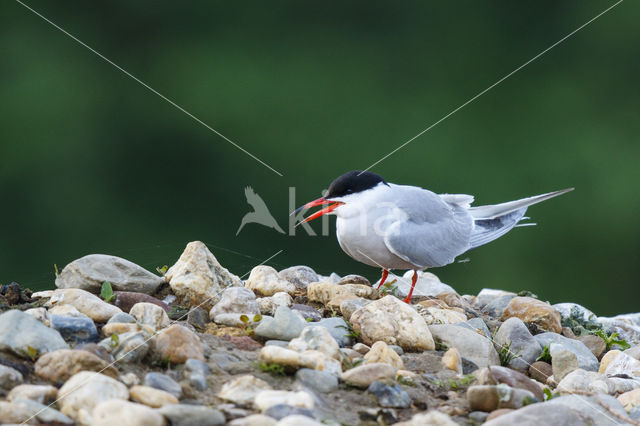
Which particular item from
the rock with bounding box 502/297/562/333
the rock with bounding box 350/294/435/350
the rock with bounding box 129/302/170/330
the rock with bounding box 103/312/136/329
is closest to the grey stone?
the rock with bounding box 103/312/136/329

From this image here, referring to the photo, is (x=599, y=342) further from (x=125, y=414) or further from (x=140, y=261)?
(x=125, y=414)

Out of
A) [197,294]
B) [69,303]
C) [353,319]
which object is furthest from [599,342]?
[69,303]

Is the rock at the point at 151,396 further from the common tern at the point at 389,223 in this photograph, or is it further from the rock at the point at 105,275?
the common tern at the point at 389,223

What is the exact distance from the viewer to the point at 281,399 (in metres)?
1.67

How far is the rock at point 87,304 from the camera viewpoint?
85.9 inches

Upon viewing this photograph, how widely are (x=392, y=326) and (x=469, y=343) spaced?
0.29 metres

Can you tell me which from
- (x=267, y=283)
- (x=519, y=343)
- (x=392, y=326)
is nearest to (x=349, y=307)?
(x=392, y=326)

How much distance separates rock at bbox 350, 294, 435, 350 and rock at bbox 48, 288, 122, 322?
809 millimetres

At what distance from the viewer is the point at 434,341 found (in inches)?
95.7

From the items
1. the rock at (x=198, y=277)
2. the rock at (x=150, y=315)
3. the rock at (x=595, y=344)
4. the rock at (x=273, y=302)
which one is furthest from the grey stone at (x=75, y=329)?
the rock at (x=595, y=344)

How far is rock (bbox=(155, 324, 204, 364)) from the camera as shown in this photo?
189 cm

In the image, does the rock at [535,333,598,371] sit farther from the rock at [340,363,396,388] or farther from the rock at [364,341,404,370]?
the rock at [340,363,396,388]

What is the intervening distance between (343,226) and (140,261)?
927 millimetres

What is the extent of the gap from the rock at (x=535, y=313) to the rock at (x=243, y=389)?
160 cm
